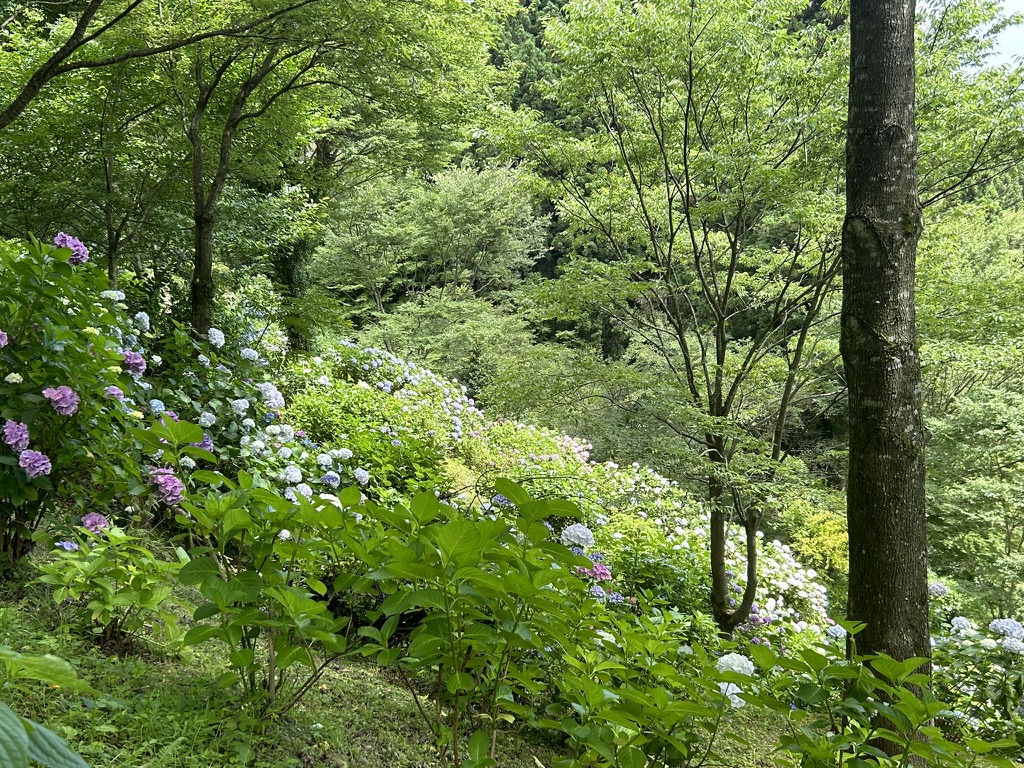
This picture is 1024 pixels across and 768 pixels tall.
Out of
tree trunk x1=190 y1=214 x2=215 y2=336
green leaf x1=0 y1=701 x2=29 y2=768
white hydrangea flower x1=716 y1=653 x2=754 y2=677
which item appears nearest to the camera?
green leaf x1=0 y1=701 x2=29 y2=768

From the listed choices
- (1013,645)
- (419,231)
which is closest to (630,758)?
(1013,645)

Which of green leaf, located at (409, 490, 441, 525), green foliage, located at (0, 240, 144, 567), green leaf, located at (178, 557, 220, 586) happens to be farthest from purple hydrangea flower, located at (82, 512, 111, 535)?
green leaf, located at (409, 490, 441, 525)

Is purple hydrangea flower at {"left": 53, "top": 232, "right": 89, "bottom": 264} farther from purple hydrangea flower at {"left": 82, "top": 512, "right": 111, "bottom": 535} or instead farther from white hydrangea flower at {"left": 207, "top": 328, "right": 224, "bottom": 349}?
white hydrangea flower at {"left": 207, "top": 328, "right": 224, "bottom": 349}

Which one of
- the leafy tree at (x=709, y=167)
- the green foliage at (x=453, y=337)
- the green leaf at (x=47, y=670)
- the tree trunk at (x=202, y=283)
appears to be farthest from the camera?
the green foliage at (x=453, y=337)

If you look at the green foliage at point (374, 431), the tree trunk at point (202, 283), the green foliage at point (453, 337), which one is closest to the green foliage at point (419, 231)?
the green foliage at point (453, 337)

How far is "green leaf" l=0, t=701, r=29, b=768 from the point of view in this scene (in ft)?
1.18

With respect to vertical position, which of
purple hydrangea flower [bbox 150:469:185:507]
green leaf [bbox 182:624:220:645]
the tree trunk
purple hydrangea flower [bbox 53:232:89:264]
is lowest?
green leaf [bbox 182:624:220:645]

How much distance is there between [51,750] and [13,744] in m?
0.04

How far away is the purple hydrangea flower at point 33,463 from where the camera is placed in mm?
1629

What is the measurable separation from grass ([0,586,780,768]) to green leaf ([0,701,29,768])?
2.96 ft

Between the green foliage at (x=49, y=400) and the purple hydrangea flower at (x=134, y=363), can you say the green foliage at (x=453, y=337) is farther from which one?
the green foliage at (x=49, y=400)

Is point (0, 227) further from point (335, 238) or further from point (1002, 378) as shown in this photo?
Answer: point (1002, 378)

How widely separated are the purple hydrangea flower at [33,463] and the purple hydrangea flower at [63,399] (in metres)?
0.13

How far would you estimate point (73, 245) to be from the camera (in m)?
2.03
